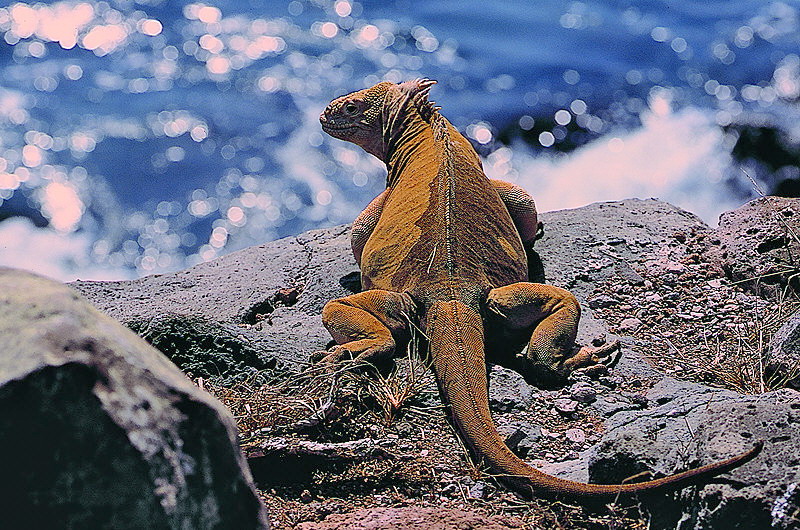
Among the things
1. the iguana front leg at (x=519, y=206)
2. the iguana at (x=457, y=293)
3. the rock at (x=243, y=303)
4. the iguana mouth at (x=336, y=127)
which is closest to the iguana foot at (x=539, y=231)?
the iguana front leg at (x=519, y=206)

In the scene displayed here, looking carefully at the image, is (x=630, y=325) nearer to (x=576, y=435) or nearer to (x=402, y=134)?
(x=576, y=435)

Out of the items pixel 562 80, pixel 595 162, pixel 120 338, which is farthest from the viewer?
pixel 562 80

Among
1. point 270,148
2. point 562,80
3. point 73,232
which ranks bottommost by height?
point 73,232

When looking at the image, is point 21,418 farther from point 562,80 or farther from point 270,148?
point 562,80

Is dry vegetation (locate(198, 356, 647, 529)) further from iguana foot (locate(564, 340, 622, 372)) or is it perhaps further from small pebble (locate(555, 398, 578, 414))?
iguana foot (locate(564, 340, 622, 372))

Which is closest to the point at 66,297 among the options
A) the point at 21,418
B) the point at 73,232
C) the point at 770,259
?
the point at 21,418
